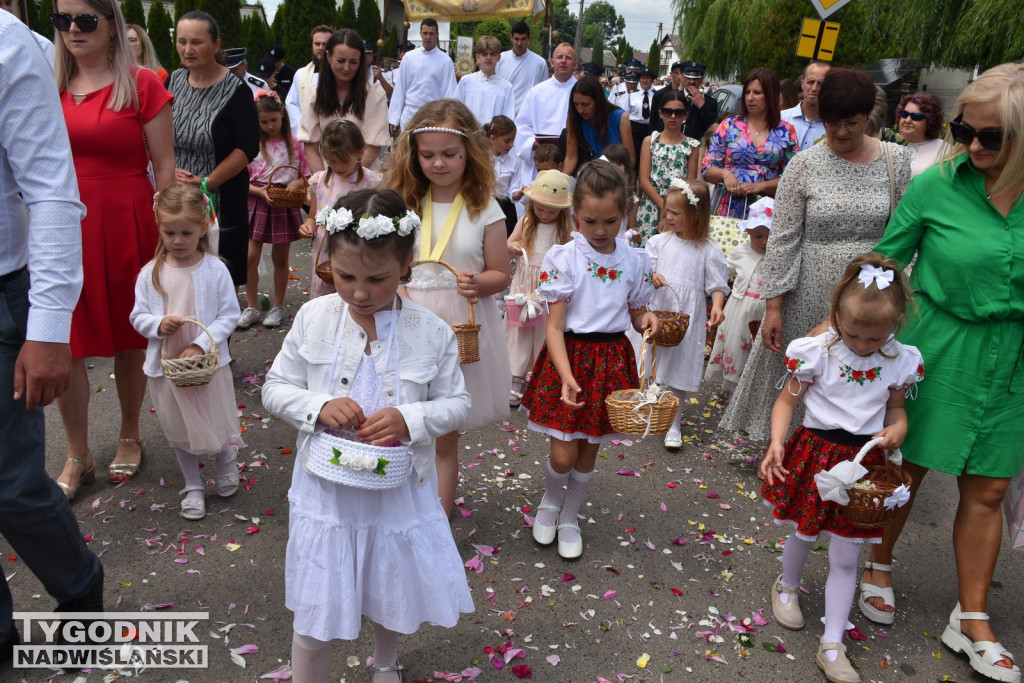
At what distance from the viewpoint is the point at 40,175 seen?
247 centimetres

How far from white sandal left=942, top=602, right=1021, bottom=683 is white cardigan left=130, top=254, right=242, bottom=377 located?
11.9 feet

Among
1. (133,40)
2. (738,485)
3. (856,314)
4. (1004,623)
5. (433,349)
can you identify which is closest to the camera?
(433,349)

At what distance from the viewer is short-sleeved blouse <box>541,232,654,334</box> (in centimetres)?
374

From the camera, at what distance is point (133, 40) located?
5777 mm

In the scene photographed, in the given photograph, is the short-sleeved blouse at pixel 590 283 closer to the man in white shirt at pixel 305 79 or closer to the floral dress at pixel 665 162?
the floral dress at pixel 665 162

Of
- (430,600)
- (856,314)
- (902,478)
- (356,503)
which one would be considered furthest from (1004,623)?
(356,503)

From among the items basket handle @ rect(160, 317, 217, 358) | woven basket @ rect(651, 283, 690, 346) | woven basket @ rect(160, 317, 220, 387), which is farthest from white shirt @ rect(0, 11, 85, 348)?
woven basket @ rect(651, 283, 690, 346)

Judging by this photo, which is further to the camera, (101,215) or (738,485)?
(738,485)

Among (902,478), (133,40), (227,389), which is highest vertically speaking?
(133,40)

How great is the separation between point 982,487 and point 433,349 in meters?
2.44

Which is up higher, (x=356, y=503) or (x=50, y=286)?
(x=50, y=286)

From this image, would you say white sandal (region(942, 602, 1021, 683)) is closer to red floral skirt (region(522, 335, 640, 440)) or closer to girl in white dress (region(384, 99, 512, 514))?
red floral skirt (region(522, 335, 640, 440))

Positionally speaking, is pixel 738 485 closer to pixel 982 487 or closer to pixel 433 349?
pixel 982 487

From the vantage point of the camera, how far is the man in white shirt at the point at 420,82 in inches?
358
